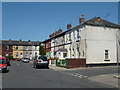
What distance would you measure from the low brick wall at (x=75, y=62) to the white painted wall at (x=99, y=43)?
0.88 meters

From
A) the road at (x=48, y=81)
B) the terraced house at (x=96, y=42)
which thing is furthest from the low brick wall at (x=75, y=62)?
the road at (x=48, y=81)

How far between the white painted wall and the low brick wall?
88 centimetres

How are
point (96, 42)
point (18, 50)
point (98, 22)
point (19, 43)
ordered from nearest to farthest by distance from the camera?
1. point (96, 42)
2. point (98, 22)
3. point (18, 50)
4. point (19, 43)

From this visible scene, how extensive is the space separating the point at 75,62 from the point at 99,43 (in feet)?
→ 18.5

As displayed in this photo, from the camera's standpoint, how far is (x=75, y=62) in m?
26.2

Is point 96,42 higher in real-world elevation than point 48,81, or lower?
higher

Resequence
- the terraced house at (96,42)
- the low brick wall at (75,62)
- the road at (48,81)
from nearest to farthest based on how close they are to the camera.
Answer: the road at (48,81) → the low brick wall at (75,62) → the terraced house at (96,42)

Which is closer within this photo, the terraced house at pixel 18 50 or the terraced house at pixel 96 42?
the terraced house at pixel 96 42

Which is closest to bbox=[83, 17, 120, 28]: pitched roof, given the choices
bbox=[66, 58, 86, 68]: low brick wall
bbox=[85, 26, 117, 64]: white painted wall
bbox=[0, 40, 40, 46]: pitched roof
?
bbox=[85, 26, 117, 64]: white painted wall

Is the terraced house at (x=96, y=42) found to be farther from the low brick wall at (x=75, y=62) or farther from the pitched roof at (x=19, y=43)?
the pitched roof at (x=19, y=43)

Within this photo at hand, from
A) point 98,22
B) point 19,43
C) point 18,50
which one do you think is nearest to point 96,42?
point 98,22

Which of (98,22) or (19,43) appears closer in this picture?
(98,22)

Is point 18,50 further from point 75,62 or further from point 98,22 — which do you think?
point 75,62

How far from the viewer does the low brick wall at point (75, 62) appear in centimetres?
2580
